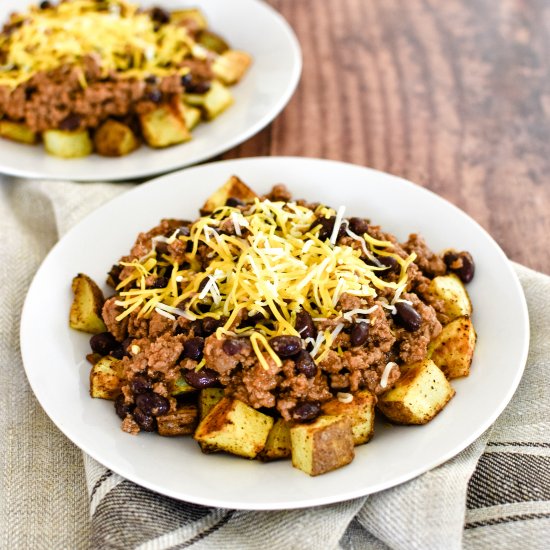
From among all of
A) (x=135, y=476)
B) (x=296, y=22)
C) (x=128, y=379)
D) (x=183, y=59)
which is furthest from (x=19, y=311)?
(x=296, y=22)

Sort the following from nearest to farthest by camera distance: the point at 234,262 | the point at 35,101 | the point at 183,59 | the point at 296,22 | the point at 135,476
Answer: the point at 135,476
the point at 234,262
the point at 35,101
the point at 183,59
the point at 296,22

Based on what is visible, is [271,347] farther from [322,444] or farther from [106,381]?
[106,381]

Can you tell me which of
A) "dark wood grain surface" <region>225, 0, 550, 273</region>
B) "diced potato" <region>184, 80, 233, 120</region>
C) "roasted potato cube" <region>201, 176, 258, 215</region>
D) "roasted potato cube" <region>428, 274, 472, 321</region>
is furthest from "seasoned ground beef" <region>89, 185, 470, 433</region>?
"diced potato" <region>184, 80, 233, 120</region>

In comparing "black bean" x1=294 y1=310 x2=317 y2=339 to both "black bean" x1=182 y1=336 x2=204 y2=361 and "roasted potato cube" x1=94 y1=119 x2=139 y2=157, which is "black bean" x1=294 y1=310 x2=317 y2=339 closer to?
"black bean" x1=182 y1=336 x2=204 y2=361

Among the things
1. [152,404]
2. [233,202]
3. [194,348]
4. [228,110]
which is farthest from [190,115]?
[152,404]

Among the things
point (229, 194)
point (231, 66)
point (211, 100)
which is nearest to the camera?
point (229, 194)

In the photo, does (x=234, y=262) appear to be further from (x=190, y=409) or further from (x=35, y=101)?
(x=35, y=101)
